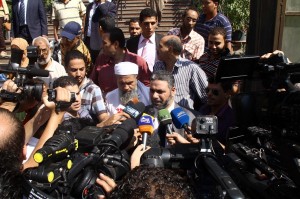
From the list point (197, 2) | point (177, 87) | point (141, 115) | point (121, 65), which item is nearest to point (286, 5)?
point (177, 87)

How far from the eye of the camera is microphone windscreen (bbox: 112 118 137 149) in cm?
263

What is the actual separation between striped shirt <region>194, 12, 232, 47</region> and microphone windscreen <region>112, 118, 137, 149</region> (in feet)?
9.89

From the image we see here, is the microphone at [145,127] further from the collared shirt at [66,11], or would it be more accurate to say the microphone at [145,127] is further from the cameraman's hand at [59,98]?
the collared shirt at [66,11]

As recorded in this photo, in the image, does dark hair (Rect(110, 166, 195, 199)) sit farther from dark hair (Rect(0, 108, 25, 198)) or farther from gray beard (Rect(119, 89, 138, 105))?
gray beard (Rect(119, 89, 138, 105))

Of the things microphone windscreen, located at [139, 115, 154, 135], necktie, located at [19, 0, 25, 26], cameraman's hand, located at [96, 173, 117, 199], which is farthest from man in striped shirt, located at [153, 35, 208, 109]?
necktie, located at [19, 0, 25, 26]

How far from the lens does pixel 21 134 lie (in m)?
2.13

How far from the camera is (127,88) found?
15.0 feet

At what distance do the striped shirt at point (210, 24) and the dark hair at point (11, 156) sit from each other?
386 cm

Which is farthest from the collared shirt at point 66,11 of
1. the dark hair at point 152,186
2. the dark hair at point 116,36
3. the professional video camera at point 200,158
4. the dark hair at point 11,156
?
the dark hair at point 152,186

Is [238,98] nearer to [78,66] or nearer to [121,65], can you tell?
[121,65]

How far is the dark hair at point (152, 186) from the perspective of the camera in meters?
1.64

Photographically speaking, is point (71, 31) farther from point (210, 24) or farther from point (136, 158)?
point (136, 158)

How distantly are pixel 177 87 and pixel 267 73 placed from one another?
246 cm

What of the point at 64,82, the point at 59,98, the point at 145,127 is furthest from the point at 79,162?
the point at 64,82
